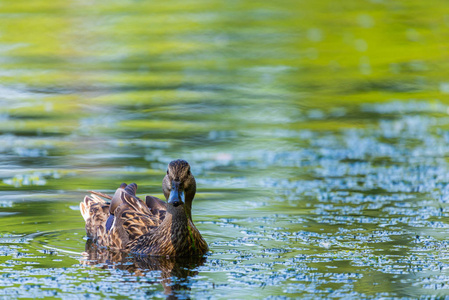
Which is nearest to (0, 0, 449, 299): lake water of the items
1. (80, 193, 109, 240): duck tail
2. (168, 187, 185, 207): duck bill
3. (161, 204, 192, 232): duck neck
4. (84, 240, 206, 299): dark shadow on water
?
(84, 240, 206, 299): dark shadow on water

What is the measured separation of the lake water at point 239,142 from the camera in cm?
696

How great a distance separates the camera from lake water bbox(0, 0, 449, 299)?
274 inches

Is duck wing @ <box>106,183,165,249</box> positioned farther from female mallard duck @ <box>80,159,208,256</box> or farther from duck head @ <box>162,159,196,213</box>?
duck head @ <box>162,159,196,213</box>

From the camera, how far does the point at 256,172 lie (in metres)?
10.8

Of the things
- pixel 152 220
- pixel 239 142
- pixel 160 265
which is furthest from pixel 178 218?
pixel 239 142

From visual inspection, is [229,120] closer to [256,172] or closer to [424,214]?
[256,172]

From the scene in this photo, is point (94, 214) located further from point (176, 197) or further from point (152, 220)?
point (176, 197)

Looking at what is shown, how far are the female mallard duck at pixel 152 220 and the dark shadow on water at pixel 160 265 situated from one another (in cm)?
12

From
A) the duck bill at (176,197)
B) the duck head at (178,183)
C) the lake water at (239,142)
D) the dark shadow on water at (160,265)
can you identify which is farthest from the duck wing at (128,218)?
the duck bill at (176,197)

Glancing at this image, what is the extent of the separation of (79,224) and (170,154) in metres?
2.88

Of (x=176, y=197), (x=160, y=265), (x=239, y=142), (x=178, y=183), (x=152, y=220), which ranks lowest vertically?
(x=160, y=265)

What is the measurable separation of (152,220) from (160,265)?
3.17 feet

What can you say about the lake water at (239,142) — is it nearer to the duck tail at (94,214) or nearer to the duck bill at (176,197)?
the duck tail at (94,214)

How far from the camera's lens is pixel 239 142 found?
1230 cm
